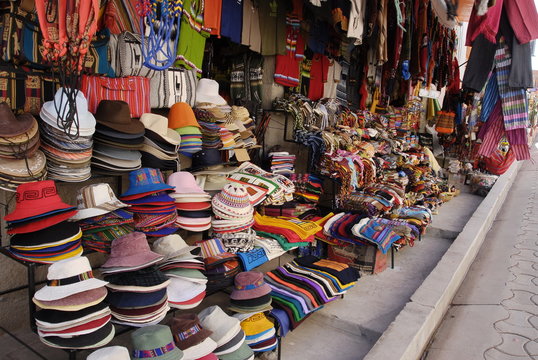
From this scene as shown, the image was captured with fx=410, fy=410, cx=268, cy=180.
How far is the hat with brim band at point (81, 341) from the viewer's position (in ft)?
6.14

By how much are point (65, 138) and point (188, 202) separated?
934 millimetres

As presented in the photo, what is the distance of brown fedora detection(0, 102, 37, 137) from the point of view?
Answer: 216 centimetres

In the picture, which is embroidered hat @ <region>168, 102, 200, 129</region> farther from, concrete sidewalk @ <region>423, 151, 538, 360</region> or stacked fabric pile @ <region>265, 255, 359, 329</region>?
concrete sidewalk @ <region>423, 151, 538, 360</region>

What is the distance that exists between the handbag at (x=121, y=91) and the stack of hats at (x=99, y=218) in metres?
0.75

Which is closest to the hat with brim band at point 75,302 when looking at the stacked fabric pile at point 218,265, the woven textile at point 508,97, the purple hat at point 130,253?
the purple hat at point 130,253

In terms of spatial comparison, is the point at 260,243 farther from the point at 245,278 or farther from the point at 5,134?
the point at 5,134

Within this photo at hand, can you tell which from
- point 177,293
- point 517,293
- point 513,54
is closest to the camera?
point 177,293

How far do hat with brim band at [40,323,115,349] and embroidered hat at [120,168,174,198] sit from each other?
96 centimetres

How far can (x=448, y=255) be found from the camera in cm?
489

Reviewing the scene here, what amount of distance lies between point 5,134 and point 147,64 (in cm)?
120

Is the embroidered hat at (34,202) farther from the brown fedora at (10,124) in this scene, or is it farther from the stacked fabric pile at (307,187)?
the stacked fabric pile at (307,187)

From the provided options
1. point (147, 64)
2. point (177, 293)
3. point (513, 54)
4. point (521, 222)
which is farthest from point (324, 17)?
point (521, 222)

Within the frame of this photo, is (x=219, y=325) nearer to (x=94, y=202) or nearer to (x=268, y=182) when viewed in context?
(x=94, y=202)

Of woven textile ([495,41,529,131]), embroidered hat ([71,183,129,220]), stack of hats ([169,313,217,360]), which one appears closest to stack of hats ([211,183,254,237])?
embroidered hat ([71,183,129,220])
